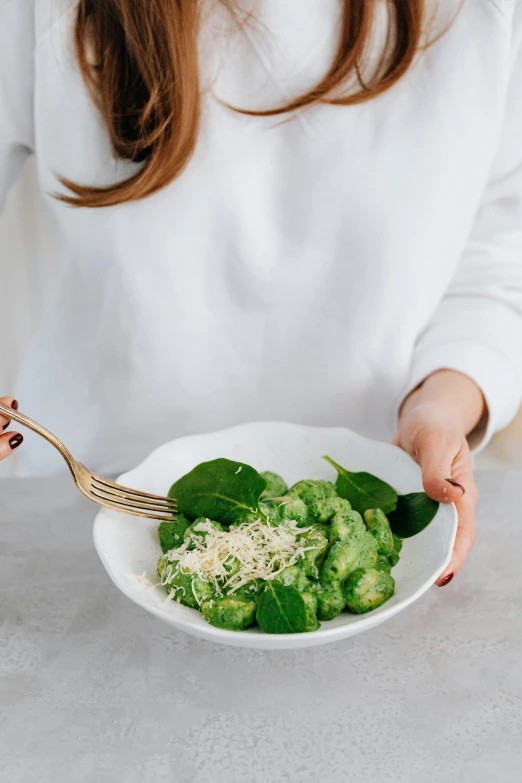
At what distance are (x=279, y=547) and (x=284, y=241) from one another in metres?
0.52

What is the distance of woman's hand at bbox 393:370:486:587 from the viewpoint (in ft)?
2.62

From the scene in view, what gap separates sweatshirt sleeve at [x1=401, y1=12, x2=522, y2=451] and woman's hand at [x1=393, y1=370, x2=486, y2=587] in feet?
0.07

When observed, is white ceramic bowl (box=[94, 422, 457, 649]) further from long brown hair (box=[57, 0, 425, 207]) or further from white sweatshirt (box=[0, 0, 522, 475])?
long brown hair (box=[57, 0, 425, 207])

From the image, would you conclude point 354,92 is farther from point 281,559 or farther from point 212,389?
point 281,559

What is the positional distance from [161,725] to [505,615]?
376 mm

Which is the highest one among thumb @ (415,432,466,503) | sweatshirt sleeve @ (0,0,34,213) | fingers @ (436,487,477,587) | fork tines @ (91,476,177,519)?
sweatshirt sleeve @ (0,0,34,213)

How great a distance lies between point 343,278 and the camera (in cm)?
114

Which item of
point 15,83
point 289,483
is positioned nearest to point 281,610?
point 289,483

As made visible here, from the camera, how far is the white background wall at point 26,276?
1765 mm

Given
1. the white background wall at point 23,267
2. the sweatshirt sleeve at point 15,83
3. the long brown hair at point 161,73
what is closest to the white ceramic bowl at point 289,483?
the long brown hair at point 161,73

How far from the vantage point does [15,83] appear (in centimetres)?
104

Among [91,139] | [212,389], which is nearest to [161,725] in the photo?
[212,389]

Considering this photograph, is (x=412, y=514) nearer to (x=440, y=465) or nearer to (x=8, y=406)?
(x=440, y=465)

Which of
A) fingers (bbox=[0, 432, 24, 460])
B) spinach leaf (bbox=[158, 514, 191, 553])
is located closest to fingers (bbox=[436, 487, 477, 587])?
spinach leaf (bbox=[158, 514, 191, 553])
